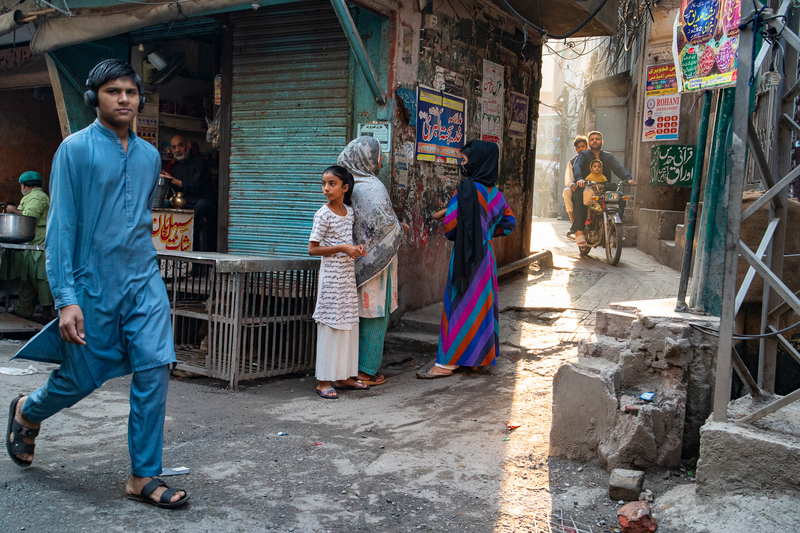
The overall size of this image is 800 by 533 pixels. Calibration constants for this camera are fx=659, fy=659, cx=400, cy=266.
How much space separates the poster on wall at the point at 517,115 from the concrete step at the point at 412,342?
330 cm

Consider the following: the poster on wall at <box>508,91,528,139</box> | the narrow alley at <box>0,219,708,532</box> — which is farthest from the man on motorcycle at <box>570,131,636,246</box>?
the narrow alley at <box>0,219,708,532</box>

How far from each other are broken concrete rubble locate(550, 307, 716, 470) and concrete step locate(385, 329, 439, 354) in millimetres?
A: 2239

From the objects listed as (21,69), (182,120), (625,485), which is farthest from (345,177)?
(21,69)

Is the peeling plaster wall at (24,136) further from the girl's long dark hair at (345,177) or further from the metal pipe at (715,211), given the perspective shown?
the metal pipe at (715,211)

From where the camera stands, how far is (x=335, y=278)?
15.3 ft

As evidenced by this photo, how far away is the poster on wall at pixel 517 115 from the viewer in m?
7.95

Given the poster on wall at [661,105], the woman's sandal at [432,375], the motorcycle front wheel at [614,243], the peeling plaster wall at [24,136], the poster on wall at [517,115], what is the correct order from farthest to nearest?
the poster on wall at [661,105], the peeling plaster wall at [24,136], the motorcycle front wheel at [614,243], the poster on wall at [517,115], the woman's sandal at [432,375]

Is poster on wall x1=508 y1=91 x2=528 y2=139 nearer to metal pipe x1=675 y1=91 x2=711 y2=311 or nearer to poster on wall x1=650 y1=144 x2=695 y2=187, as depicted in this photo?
poster on wall x1=650 y1=144 x2=695 y2=187

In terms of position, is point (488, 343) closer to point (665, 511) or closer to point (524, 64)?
point (665, 511)

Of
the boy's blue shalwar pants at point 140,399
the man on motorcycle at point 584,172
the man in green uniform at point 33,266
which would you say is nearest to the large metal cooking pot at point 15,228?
the man in green uniform at point 33,266

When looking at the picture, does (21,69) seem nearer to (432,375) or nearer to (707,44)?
(432,375)

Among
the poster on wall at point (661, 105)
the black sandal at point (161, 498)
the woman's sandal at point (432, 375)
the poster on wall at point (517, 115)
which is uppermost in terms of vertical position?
the poster on wall at point (661, 105)

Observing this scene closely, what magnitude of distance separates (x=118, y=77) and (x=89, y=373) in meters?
1.21

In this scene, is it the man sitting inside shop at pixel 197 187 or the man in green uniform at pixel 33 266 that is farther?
the man sitting inside shop at pixel 197 187
